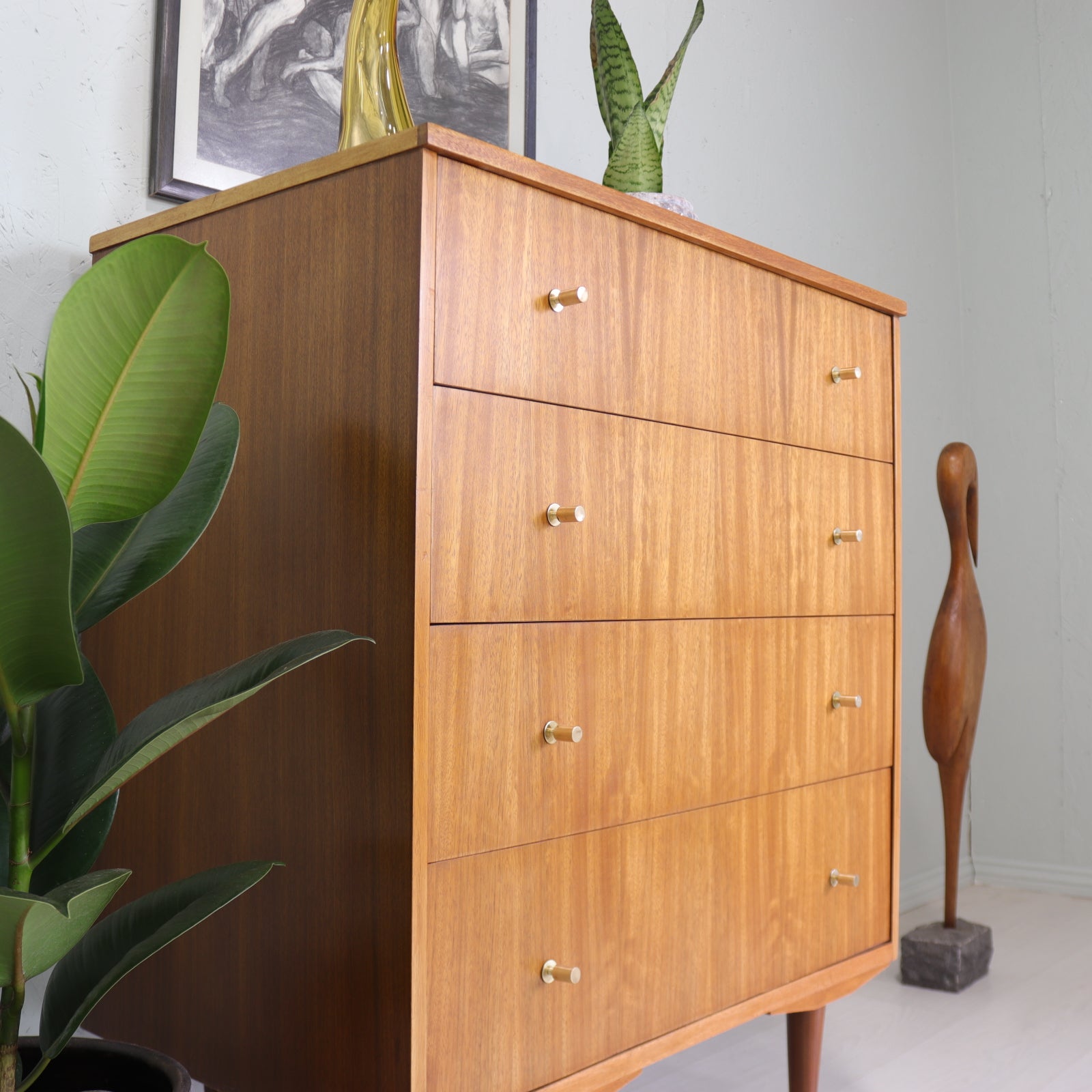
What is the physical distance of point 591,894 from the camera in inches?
42.4

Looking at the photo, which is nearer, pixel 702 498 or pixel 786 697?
pixel 702 498

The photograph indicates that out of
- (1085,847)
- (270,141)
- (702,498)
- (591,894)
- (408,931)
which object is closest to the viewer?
(408,931)

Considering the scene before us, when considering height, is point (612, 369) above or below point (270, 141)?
below

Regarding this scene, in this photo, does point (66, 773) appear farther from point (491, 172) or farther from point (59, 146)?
point (59, 146)

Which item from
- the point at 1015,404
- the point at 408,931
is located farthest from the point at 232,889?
the point at 1015,404

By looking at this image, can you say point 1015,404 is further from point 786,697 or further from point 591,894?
point 591,894

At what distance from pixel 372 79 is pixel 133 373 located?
1.86 ft

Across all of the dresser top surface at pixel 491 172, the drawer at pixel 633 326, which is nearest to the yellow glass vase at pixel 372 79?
the dresser top surface at pixel 491 172

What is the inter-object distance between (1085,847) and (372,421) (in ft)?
8.17

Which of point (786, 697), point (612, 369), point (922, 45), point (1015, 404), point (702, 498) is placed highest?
point (922, 45)

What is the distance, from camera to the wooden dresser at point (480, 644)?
3.11 ft

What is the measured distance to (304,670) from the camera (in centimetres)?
102

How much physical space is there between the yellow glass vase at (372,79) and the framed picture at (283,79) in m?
0.23

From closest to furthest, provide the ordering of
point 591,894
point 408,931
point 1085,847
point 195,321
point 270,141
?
point 195,321
point 408,931
point 591,894
point 270,141
point 1085,847
